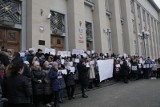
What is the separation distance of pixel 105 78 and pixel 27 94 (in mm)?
10398

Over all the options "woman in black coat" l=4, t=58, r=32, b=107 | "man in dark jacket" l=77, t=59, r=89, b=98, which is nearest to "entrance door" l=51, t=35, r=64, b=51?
"man in dark jacket" l=77, t=59, r=89, b=98

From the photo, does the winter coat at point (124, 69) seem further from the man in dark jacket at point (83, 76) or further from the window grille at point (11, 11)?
the window grille at point (11, 11)

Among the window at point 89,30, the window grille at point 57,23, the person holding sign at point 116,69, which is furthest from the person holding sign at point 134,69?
the window grille at point 57,23

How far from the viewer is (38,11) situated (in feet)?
41.4

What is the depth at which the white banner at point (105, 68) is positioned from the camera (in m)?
14.3

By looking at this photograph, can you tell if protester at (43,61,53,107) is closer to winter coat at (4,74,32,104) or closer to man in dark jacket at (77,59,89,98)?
man in dark jacket at (77,59,89,98)

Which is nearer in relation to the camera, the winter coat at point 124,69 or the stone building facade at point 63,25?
the stone building facade at point 63,25

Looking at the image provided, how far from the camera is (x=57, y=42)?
15023mm

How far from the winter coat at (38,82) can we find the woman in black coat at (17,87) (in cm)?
288

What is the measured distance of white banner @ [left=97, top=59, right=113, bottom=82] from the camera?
14.3 meters

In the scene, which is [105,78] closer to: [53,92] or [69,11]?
[69,11]

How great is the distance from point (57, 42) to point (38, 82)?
7.16 meters

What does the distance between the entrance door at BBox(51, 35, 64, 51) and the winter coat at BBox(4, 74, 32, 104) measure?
9.55 m

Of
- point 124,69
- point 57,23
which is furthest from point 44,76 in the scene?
point 124,69
